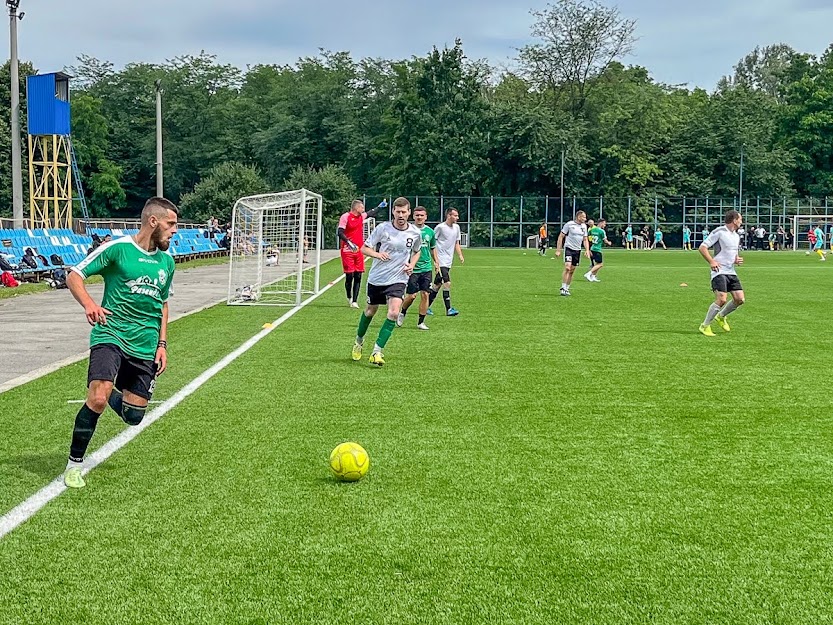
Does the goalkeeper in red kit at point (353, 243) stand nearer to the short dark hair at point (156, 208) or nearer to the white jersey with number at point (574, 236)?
the white jersey with number at point (574, 236)

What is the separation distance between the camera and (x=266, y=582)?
4543 mm

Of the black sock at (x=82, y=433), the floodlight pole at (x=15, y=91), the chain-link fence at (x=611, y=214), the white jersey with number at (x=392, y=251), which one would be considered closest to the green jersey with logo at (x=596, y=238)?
the floodlight pole at (x=15, y=91)

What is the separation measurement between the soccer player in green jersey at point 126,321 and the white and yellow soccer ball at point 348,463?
4.43ft

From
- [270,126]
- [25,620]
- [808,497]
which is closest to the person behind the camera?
[25,620]

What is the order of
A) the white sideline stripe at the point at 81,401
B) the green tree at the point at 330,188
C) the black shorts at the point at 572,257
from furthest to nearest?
the green tree at the point at 330,188, the black shorts at the point at 572,257, the white sideline stripe at the point at 81,401

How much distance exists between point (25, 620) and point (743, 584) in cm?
307

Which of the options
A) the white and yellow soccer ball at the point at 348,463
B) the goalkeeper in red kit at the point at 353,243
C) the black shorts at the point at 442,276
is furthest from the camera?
the goalkeeper in red kit at the point at 353,243

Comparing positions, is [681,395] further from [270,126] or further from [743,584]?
[270,126]

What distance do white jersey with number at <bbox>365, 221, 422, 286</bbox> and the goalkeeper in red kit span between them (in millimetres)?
6413

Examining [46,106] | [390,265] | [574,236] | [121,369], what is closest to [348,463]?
[121,369]

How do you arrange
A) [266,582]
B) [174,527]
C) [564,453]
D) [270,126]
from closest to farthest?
[266,582]
[174,527]
[564,453]
[270,126]

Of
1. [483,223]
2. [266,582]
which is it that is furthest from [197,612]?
[483,223]

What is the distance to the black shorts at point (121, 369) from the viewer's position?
6.23m

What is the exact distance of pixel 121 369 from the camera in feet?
21.3
